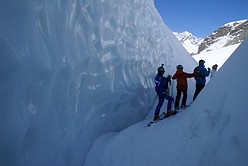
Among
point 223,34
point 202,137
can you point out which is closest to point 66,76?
point 202,137

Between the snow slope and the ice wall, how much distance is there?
2.52 feet

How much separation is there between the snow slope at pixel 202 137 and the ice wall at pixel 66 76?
77cm

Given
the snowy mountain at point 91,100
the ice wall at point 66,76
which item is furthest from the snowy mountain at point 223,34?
the snowy mountain at point 91,100

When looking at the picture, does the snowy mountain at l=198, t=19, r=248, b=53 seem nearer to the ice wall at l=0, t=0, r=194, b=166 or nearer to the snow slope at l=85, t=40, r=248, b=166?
the ice wall at l=0, t=0, r=194, b=166

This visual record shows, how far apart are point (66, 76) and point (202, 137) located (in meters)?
3.12

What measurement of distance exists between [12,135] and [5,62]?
4.34 feet

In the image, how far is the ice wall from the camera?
173 inches

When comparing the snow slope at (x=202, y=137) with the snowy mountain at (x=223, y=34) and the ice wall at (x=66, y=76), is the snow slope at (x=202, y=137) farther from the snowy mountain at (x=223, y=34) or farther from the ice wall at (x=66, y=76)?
the snowy mountain at (x=223, y=34)

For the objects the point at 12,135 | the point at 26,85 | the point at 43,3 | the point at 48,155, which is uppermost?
the point at 43,3

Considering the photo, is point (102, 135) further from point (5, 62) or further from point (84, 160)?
point (5, 62)

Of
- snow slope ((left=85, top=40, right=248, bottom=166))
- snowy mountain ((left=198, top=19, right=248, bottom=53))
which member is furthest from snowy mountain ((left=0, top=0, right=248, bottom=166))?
snowy mountain ((left=198, top=19, right=248, bottom=53))

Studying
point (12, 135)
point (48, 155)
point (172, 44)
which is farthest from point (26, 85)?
point (172, 44)

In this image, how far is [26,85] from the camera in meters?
4.62

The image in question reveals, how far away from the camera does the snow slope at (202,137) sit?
3279 mm
